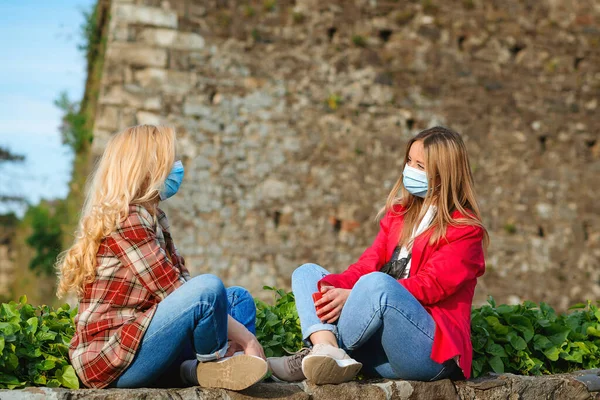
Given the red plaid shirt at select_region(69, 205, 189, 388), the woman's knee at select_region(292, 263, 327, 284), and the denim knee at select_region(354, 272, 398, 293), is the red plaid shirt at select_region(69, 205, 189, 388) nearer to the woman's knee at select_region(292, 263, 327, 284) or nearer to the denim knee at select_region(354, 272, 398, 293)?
the woman's knee at select_region(292, 263, 327, 284)

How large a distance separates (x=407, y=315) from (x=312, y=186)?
4.35m

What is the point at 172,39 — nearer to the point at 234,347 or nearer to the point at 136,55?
the point at 136,55

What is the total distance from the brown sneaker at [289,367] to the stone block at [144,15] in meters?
4.58

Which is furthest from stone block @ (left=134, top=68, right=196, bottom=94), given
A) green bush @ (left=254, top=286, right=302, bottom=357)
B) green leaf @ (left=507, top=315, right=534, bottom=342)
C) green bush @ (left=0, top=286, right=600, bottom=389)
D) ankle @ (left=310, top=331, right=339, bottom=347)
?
ankle @ (left=310, top=331, right=339, bottom=347)

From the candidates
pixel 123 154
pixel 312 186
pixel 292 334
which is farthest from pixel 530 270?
pixel 123 154

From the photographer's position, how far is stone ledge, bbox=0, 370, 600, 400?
236 cm

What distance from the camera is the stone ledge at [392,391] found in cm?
236

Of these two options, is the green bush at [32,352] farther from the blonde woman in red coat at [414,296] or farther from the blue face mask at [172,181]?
the blonde woman in red coat at [414,296]

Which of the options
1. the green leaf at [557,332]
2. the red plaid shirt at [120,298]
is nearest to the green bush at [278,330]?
the red plaid shirt at [120,298]

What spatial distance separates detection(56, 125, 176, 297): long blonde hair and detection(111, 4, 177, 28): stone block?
414 centimetres

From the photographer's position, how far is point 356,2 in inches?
288

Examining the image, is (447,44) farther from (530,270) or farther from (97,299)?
(97,299)

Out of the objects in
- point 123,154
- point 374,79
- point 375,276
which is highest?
point 374,79

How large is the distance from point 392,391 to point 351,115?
4.70m
